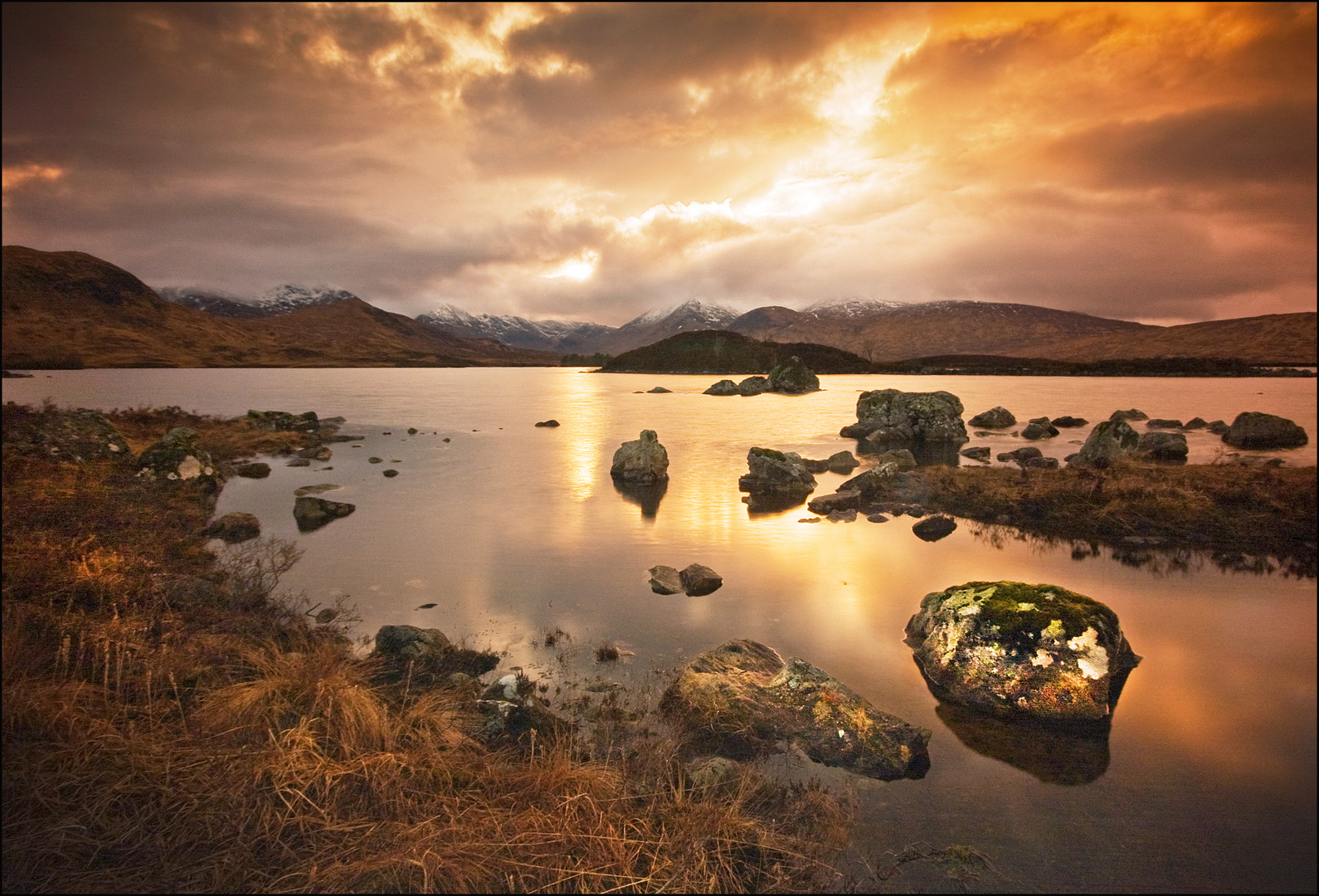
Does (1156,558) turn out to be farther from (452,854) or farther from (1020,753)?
(452,854)

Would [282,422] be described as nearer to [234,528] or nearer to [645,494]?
[234,528]

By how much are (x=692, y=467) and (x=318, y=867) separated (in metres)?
30.5

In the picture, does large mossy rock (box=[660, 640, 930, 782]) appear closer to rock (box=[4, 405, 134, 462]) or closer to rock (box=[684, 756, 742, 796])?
rock (box=[684, 756, 742, 796])

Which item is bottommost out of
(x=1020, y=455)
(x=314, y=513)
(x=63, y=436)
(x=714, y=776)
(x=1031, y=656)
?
(x=314, y=513)

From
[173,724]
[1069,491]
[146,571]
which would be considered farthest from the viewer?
[1069,491]

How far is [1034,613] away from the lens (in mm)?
9781

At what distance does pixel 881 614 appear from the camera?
13219 mm

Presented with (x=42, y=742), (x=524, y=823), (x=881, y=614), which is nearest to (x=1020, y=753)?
(x=881, y=614)

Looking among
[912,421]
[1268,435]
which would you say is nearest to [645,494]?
[912,421]

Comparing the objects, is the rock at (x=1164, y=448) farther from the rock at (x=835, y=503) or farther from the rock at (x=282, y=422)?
the rock at (x=282, y=422)

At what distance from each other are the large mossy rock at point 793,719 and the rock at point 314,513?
1651cm

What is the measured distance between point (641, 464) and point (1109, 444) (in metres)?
23.9

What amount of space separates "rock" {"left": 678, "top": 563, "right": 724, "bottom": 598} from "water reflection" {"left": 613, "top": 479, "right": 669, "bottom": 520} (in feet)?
25.0

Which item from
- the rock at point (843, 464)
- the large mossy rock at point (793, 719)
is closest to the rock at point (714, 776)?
the large mossy rock at point (793, 719)
